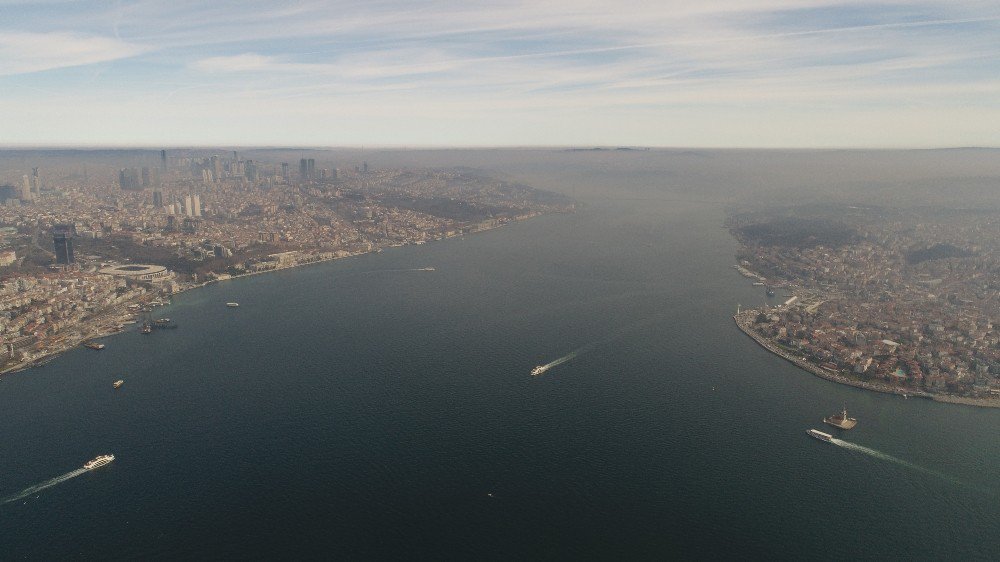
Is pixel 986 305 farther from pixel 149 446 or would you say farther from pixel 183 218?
pixel 183 218

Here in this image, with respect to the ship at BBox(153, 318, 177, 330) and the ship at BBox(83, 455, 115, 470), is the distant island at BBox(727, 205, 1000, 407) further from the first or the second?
the ship at BBox(153, 318, 177, 330)

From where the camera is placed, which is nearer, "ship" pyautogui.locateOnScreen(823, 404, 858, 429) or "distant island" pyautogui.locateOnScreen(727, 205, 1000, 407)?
"ship" pyautogui.locateOnScreen(823, 404, 858, 429)

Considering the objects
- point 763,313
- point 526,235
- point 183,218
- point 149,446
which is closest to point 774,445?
point 763,313

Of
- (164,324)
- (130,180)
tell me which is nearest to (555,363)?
(164,324)

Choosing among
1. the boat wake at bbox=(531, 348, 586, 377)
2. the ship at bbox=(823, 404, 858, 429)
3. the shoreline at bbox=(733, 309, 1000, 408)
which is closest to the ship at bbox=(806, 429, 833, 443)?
the ship at bbox=(823, 404, 858, 429)

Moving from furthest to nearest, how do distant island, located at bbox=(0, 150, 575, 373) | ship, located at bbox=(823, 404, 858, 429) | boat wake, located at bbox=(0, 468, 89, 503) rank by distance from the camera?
distant island, located at bbox=(0, 150, 575, 373) < ship, located at bbox=(823, 404, 858, 429) < boat wake, located at bbox=(0, 468, 89, 503)

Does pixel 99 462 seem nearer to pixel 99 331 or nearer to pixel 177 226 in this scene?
pixel 99 331
